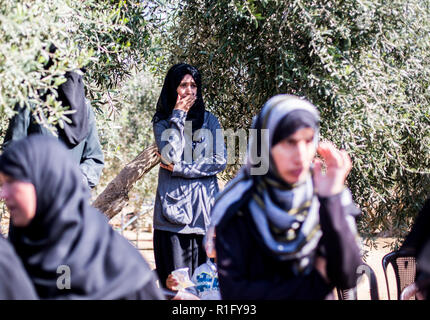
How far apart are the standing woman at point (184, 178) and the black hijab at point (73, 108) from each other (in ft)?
3.01

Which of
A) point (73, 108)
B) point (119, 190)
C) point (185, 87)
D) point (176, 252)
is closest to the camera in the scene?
point (73, 108)

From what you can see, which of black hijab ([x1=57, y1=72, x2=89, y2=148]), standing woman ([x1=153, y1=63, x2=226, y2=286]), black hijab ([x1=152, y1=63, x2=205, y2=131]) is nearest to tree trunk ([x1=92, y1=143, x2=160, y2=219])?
black hijab ([x1=152, y1=63, x2=205, y2=131])

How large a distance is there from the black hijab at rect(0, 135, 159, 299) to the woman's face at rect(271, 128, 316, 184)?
886 millimetres

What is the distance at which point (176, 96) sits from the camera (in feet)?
17.4

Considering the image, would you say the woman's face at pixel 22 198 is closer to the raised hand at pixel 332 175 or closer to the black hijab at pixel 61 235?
the black hijab at pixel 61 235

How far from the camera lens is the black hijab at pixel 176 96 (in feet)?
17.1

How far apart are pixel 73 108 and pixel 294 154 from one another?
206 cm

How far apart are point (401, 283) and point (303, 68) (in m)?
2.02

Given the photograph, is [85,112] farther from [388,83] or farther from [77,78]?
[388,83]

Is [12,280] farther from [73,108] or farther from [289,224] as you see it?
[73,108]

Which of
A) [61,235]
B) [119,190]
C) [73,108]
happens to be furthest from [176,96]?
[61,235]

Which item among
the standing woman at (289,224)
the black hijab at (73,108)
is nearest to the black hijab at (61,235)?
the standing woman at (289,224)

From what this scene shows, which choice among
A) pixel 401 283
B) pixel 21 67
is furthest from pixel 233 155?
pixel 21 67

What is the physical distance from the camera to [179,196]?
16.2 ft
